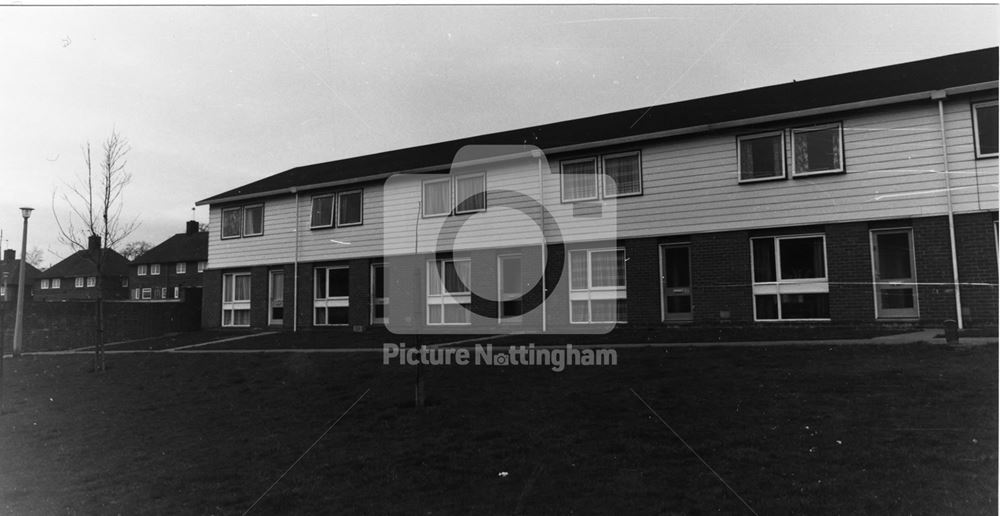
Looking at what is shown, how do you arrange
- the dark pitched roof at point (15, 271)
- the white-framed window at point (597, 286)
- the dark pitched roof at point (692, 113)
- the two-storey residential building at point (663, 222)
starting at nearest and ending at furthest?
the dark pitched roof at point (692, 113), the two-storey residential building at point (663, 222), the white-framed window at point (597, 286), the dark pitched roof at point (15, 271)

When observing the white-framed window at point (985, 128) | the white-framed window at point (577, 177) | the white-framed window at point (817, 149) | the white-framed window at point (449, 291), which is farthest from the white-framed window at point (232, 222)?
the white-framed window at point (985, 128)

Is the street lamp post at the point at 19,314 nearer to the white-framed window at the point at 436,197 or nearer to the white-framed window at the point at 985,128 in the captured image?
the white-framed window at the point at 436,197

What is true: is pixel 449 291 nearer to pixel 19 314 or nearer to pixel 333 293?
pixel 333 293

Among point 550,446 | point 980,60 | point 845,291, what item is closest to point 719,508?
point 550,446

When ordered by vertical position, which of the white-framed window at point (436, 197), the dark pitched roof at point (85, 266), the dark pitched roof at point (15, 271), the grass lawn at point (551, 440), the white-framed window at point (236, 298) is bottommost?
the grass lawn at point (551, 440)

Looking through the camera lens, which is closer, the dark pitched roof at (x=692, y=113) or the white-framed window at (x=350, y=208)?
the dark pitched roof at (x=692, y=113)

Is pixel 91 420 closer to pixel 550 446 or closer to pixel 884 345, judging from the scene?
pixel 550 446

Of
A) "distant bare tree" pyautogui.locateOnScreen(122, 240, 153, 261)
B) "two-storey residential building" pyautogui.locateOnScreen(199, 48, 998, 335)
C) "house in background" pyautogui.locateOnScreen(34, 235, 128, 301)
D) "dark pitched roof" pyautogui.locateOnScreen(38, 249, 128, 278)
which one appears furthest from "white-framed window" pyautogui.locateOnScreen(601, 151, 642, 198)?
"dark pitched roof" pyautogui.locateOnScreen(38, 249, 128, 278)
